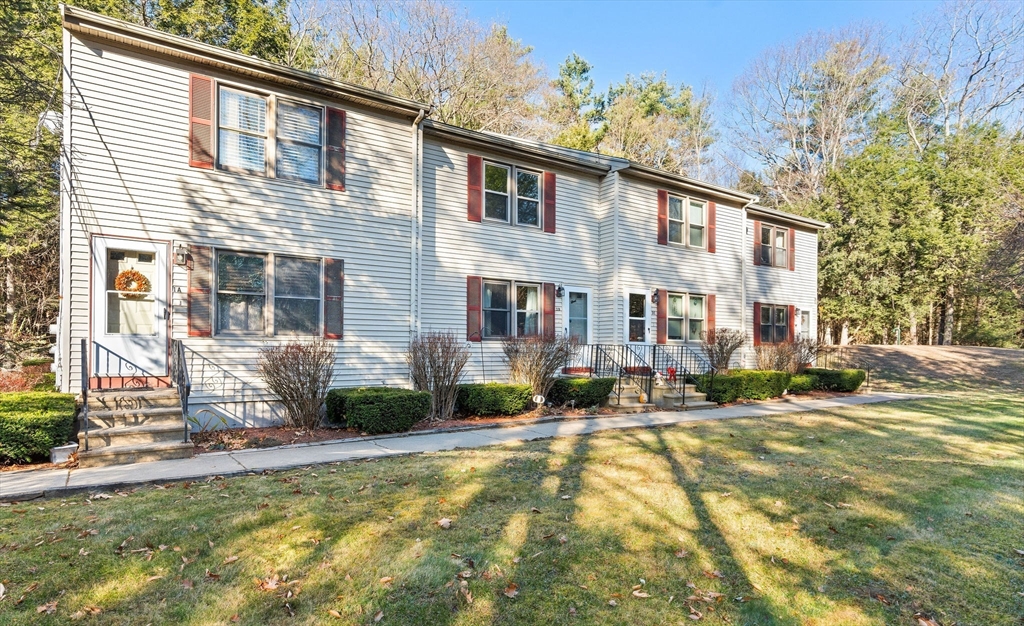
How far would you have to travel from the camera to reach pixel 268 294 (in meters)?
8.59

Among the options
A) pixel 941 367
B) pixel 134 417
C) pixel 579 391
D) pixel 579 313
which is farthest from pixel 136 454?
pixel 941 367

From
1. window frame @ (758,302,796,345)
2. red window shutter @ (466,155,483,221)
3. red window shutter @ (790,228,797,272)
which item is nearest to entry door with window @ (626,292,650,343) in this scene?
red window shutter @ (466,155,483,221)

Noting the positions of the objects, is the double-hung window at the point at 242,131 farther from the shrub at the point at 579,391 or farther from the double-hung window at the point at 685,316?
the double-hung window at the point at 685,316

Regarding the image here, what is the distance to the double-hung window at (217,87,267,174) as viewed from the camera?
8312mm

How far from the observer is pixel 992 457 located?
22.2ft

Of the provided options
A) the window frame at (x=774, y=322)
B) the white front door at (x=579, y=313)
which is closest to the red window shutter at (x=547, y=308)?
the white front door at (x=579, y=313)

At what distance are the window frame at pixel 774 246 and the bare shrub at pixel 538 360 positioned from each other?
947cm

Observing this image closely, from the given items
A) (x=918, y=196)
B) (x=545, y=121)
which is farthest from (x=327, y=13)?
(x=918, y=196)

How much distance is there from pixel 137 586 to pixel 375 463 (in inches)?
116

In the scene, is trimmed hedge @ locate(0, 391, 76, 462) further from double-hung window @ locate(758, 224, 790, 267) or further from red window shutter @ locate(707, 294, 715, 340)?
double-hung window @ locate(758, 224, 790, 267)

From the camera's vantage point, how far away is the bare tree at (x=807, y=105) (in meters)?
28.5

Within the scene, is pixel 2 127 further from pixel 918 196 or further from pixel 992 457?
pixel 918 196

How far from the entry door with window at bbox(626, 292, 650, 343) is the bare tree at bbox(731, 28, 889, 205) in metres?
20.4

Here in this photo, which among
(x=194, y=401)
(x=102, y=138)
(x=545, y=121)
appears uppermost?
(x=545, y=121)
